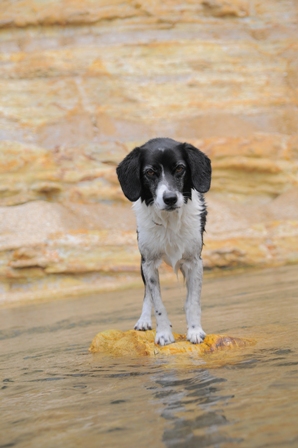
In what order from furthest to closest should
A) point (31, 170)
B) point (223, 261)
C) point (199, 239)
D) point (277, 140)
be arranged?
point (277, 140) < point (31, 170) < point (223, 261) < point (199, 239)

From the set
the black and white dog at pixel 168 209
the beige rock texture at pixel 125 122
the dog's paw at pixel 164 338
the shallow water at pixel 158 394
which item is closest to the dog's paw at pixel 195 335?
the black and white dog at pixel 168 209

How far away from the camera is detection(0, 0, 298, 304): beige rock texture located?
17.5 meters

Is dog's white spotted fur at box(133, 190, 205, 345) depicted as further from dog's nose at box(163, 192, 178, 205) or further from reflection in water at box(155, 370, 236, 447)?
reflection in water at box(155, 370, 236, 447)

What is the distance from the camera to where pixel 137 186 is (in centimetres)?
564

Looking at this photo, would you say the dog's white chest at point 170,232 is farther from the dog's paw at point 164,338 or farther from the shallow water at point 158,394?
the shallow water at point 158,394

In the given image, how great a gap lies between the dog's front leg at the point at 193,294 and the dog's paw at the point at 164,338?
0.59 ft

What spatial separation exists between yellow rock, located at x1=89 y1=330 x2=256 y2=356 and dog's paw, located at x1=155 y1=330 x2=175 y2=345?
0.06m

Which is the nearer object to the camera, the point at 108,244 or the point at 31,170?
the point at 108,244

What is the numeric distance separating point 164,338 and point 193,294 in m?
0.55

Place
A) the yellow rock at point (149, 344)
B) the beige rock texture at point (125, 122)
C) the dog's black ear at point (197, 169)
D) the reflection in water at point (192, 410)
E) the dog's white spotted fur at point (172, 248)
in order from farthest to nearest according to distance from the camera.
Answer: the beige rock texture at point (125, 122)
the dog's white spotted fur at point (172, 248)
the dog's black ear at point (197, 169)
the yellow rock at point (149, 344)
the reflection in water at point (192, 410)

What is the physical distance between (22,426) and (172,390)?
93cm

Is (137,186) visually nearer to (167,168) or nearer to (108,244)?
(167,168)

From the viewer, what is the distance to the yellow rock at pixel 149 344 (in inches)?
203

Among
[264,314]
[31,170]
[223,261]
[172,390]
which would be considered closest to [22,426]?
[172,390]
